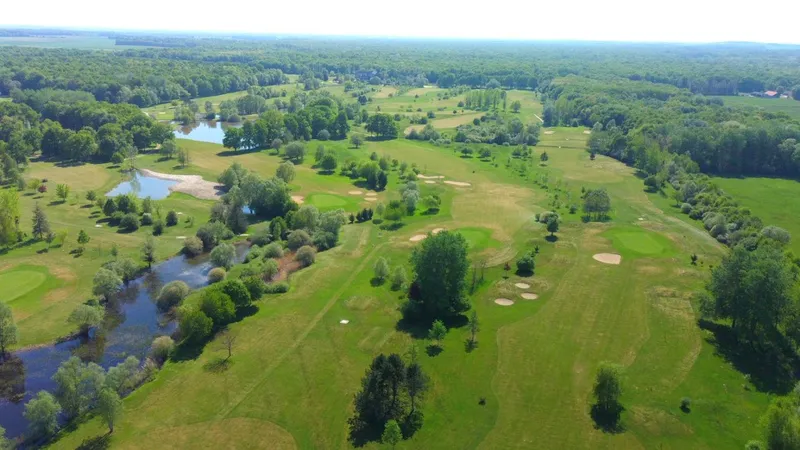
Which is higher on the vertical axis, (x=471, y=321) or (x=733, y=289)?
(x=733, y=289)

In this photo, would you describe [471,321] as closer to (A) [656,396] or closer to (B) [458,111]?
(A) [656,396]

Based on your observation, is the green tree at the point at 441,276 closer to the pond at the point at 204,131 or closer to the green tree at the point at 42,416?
the green tree at the point at 42,416

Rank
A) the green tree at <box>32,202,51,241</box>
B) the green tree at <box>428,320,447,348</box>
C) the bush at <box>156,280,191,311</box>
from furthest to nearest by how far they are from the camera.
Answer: the green tree at <box>32,202,51,241</box> < the bush at <box>156,280,191,311</box> < the green tree at <box>428,320,447,348</box>

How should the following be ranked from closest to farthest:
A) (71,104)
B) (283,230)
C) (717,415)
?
(717,415) → (283,230) → (71,104)

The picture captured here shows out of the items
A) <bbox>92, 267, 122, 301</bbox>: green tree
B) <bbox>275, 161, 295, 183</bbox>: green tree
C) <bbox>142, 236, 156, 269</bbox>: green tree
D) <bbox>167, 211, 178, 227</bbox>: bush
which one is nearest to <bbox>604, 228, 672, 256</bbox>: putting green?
<bbox>275, 161, 295, 183</bbox>: green tree

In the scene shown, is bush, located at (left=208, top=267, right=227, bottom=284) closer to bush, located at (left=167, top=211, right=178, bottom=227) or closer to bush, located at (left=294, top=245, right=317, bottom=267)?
bush, located at (left=294, top=245, right=317, bottom=267)

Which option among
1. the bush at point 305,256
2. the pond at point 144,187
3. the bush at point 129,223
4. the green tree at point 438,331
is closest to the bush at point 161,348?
the bush at point 305,256

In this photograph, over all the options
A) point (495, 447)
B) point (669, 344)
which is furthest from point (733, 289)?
point (495, 447)

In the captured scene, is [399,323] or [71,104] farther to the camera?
[71,104]
